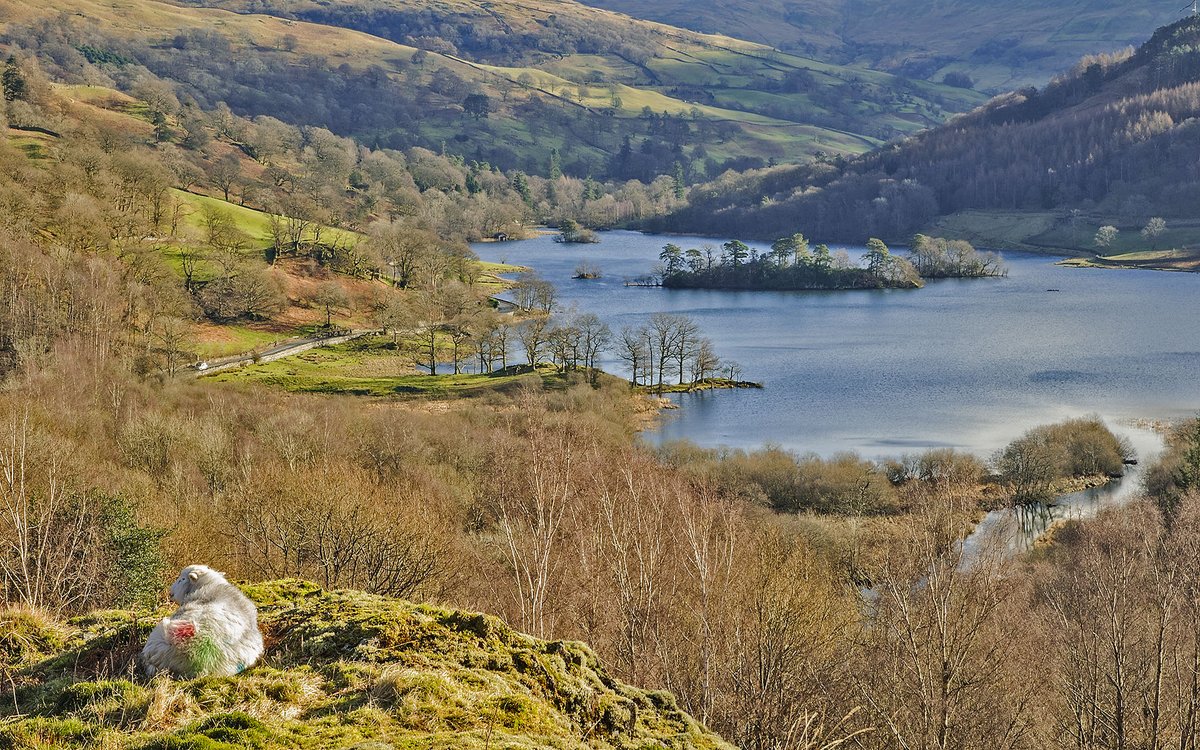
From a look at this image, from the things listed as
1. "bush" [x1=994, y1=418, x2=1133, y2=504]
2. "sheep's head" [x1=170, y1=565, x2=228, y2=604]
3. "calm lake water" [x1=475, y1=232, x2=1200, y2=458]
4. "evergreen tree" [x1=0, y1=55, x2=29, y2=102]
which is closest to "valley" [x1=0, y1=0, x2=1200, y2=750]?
"sheep's head" [x1=170, y1=565, x2=228, y2=604]

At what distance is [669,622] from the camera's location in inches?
673

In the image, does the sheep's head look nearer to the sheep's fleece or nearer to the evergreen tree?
the sheep's fleece

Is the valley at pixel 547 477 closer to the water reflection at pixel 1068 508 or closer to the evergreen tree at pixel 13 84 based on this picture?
the water reflection at pixel 1068 508

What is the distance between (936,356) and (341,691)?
87067 millimetres

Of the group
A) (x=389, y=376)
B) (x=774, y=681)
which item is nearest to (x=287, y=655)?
(x=774, y=681)

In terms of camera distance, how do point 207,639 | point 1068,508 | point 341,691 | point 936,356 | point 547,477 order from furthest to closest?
point 936,356
point 1068,508
point 547,477
point 207,639
point 341,691

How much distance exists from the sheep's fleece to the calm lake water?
54038mm

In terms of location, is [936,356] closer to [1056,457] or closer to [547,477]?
[1056,457]

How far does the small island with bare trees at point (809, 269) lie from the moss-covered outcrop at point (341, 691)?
132 metres

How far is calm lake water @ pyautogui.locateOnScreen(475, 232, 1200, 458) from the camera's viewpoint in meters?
65.6

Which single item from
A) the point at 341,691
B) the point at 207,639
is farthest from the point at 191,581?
the point at 341,691

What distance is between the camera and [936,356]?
87812mm

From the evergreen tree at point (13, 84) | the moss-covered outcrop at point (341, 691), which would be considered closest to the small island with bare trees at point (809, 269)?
the evergreen tree at point (13, 84)

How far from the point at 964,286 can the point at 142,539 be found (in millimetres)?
133836
